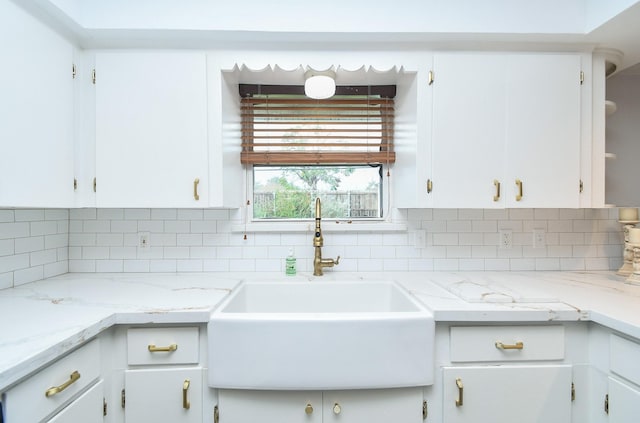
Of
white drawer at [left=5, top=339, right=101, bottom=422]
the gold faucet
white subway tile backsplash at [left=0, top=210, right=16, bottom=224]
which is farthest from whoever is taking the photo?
the gold faucet

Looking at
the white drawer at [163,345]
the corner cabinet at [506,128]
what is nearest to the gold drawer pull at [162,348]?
the white drawer at [163,345]

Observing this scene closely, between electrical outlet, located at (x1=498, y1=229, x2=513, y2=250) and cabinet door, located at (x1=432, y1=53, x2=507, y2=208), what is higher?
cabinet door, located at (x1=432, y1=53, x2=507, y2=208)

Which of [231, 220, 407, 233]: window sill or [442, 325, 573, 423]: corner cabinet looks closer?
[442, 325, 573, 423]: corner cabinet

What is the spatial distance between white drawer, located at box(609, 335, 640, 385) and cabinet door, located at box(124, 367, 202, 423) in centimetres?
148

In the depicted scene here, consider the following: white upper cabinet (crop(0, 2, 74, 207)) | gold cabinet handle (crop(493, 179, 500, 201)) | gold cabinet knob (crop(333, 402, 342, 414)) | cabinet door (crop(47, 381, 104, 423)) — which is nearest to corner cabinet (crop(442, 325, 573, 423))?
gold cabinet knob (crop(333, 402, 342, 414))

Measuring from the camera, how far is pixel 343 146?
1908mm

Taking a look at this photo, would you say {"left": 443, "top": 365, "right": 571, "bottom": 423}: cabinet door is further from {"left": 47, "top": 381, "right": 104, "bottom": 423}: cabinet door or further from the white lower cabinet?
{"left": 47, "top": 381, "right": 104, "bottom": 423}: cabinet door

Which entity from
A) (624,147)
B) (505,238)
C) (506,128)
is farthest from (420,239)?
(624,147)

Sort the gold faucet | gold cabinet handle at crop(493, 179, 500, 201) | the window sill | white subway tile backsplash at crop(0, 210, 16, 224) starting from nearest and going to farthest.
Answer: white subway tile backsplash at crop(0, 210, 16, 224)
gold cabinet handle at crop(493, 179, 500, 201)
the gold faucet
the window sill

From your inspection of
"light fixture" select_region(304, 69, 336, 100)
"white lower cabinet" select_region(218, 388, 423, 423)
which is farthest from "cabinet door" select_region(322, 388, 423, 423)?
"light fixture" select_region(304, 69, 336, 100)

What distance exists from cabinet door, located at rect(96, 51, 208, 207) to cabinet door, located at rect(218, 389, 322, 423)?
35.2 inches

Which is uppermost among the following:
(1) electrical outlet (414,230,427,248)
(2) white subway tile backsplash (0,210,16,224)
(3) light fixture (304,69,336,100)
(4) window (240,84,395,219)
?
(3) light fixture (304,69,336,100)

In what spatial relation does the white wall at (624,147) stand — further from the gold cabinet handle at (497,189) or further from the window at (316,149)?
the window at (316,149)

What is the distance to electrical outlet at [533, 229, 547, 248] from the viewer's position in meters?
1.84
